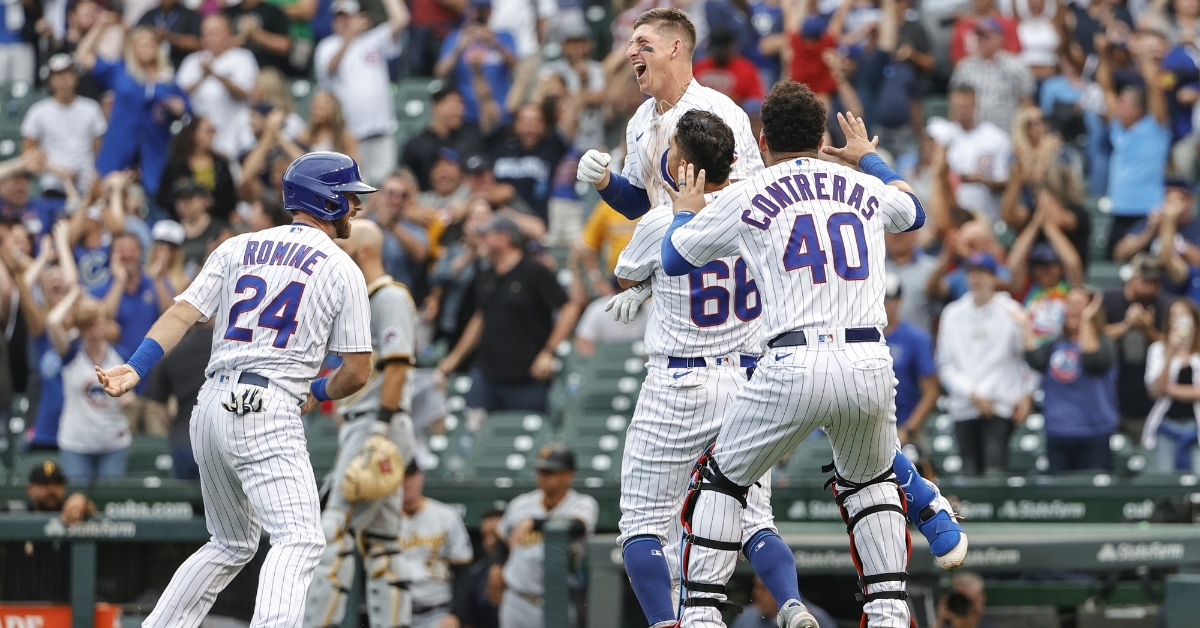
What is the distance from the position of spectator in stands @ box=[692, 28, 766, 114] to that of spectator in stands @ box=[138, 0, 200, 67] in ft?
18.6

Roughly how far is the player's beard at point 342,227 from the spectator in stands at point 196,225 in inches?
225

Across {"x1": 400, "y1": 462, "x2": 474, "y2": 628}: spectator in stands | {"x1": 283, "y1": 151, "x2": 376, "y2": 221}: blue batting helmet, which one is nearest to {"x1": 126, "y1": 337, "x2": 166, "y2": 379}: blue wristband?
{"x1": 283, "y1": 151, "x2": 376, "y2": 221}: blue batting helmet

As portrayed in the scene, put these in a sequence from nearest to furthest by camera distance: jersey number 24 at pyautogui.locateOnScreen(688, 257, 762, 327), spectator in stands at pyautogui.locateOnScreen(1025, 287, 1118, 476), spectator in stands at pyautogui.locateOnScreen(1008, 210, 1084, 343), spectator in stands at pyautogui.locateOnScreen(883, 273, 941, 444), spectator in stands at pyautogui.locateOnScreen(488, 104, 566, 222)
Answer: jersey number 24 at pyautogui.locateOnScreen(688, 257, 762, 327) < spectator in stands at pyautogui.locateOnScreen(1025, 287, 1118, 476) < spectator in stands at pyautogui.locateOnScreen(883, 273, 941, 444) < spectator in stands at pyautogui.locateOnScreen(1008, 210, 1084, 343) < spectator in stands at pyautogui.locateOnScreen(488, 104, 566, 222)

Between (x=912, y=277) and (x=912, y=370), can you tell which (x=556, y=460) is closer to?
(x=912, y=370)

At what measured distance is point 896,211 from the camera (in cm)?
586

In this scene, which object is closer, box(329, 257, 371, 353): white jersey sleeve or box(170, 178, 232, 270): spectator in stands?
box(329, 257, 371, 353): white jersey sleeve

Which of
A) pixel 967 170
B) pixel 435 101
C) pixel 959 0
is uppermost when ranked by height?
pixel 959 0

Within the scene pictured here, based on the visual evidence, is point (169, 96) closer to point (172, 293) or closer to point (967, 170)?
point (172, 293)

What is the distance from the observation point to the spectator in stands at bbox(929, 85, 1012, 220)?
13.0m

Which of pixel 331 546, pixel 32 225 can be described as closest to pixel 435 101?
pixel 32 225

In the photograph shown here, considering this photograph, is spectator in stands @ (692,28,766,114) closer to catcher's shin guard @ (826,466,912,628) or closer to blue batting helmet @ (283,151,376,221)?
blue batting helmet @ (283,151,376,221)

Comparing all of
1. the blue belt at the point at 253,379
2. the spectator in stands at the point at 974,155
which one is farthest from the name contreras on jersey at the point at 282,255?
the spectator in stands at the point at 974,155

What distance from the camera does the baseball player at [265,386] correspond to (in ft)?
20.3

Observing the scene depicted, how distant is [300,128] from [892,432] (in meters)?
9.29
